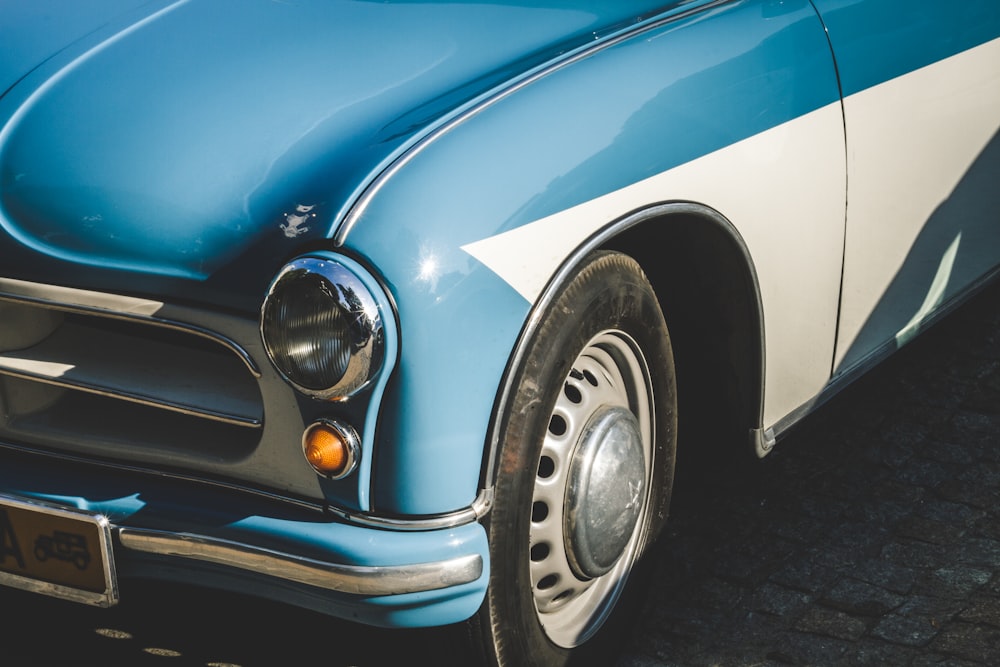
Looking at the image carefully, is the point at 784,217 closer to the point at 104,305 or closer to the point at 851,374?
the point at 851,374

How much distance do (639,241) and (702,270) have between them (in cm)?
15

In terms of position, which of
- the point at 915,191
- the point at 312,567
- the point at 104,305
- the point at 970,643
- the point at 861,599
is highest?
the point at 915,191

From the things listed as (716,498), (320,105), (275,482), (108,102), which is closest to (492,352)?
(275,482)

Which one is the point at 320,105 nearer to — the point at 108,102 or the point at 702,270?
the point at 108,102

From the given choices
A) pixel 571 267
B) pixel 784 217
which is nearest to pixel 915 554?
pixel 784 217

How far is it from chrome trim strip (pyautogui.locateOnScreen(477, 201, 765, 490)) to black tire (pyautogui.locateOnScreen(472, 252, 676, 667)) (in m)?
0.02

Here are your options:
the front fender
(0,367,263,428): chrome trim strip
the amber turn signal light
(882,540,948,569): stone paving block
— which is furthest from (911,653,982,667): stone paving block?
(0,367,263,428): chrome trim strip

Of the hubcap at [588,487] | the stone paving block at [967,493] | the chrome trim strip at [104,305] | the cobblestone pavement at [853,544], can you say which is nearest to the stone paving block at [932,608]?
the cobblestone pavement at [853,544]

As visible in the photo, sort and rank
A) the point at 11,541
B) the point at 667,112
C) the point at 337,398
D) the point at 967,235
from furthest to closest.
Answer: the point at 967,235 → the point at 667,112 → the point at 11,541 → the point at 337,398

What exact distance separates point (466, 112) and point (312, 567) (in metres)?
0.79

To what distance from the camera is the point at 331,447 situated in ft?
6.49

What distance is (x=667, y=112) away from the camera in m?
2.35

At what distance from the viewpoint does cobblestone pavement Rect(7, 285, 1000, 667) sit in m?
2.65

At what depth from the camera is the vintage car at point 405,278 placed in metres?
1.98
